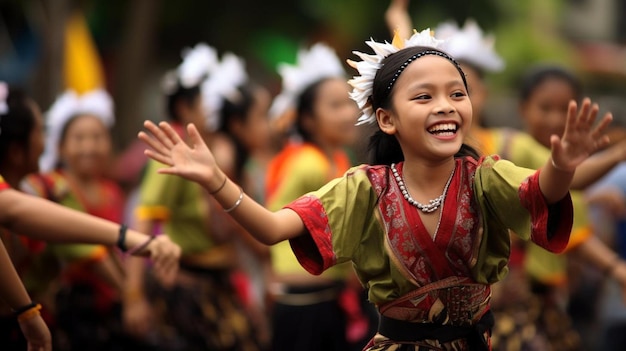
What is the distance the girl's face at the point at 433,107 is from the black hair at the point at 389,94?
4cm

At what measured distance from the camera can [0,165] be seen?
17.5 ft

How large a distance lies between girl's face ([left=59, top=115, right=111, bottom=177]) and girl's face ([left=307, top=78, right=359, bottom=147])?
1.52 meters

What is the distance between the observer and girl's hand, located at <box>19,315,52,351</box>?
4406mm

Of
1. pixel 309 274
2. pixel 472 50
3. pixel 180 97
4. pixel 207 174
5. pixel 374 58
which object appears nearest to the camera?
pixel 207 174

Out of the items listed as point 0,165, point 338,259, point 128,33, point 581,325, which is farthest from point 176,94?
point 128,33

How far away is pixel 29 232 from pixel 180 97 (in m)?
3.75

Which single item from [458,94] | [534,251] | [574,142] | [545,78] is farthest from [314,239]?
[545,78]

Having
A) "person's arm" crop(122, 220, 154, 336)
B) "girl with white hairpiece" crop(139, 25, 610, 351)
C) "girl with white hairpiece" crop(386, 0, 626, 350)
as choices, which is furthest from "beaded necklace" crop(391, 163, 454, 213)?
"person's arm" crop(122, 220, 154, 336)

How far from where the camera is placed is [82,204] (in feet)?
23.7

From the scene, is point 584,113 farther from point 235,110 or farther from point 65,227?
point 235,110

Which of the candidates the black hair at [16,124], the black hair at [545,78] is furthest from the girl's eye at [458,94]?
the black hair at [545,78]

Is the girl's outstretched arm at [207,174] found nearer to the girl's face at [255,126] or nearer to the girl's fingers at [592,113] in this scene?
the girl's fingers at [592,113]

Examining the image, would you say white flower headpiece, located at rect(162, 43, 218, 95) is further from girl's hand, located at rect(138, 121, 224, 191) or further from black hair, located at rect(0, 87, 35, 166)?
girl's hand, located at rect(138, 121, 224, 191)

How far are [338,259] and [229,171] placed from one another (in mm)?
4148
